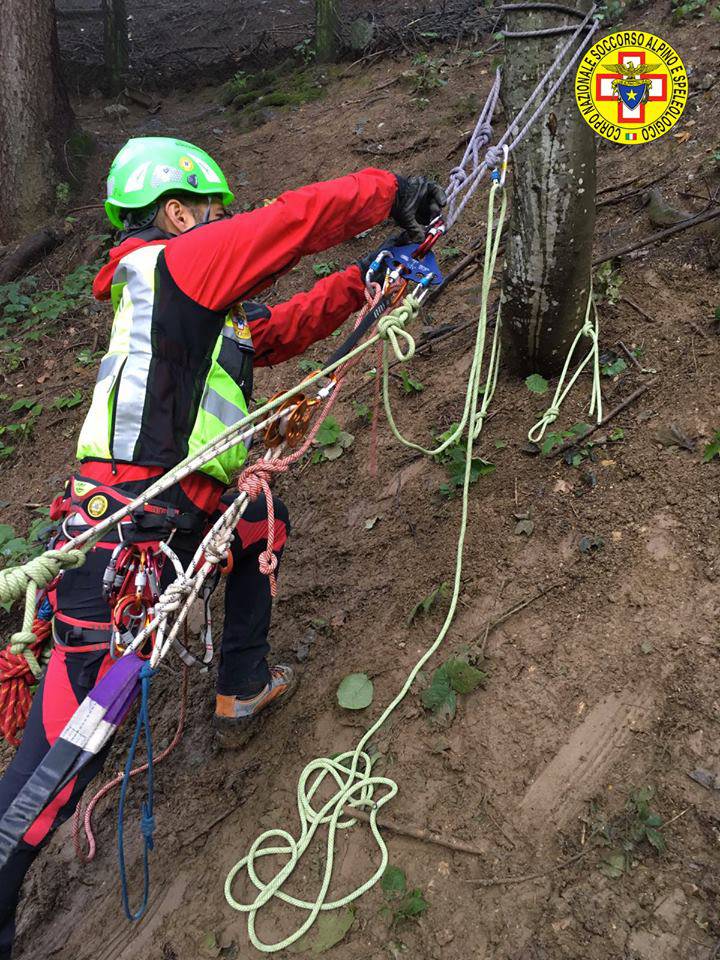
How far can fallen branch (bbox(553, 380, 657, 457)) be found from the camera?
3.16 m

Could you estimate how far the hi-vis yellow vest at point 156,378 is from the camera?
220 centimetres

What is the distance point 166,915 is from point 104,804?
631 millimetres

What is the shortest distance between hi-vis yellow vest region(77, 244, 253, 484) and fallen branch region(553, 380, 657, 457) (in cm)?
154

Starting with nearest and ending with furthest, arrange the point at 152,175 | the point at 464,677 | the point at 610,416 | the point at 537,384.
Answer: the point at 152,175 < the point at 464,677 < the point at 610,416 < the point at 537,384

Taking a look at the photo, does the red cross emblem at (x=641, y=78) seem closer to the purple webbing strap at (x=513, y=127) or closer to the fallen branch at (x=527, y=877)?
the purple webbing strap at (x=513, y=127)

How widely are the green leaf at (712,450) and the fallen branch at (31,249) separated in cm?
579

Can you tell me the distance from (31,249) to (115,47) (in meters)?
5.00

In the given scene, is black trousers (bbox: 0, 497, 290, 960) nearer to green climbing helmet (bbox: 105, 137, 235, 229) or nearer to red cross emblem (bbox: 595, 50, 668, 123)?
green climbing helmet (bbox: 105, 137, 235, 229)

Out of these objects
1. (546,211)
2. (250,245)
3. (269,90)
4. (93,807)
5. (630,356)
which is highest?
(250,245)

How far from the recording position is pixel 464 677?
2600 millimetres

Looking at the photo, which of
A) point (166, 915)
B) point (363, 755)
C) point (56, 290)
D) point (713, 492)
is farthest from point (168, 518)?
point (56, 290)

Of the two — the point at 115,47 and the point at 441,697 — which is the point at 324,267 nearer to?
the point at 441,697

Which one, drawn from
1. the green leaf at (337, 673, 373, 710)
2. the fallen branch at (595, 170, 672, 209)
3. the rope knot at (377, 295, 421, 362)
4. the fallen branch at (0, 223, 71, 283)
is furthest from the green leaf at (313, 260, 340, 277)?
the green leaf at (337, 673, 373, 710)

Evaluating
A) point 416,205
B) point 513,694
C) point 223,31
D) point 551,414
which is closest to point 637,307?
point 551,414
